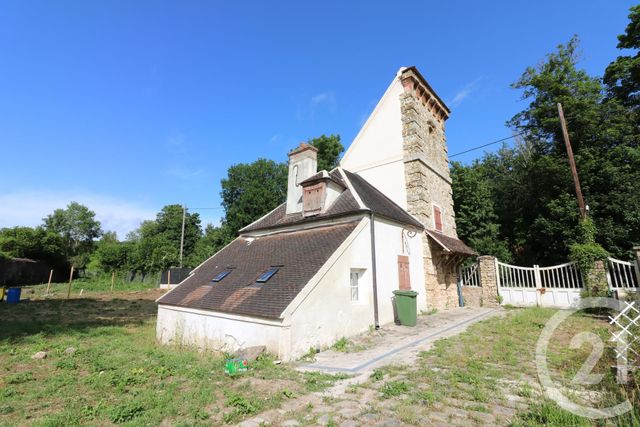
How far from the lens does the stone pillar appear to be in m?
15.2

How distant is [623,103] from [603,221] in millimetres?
8959

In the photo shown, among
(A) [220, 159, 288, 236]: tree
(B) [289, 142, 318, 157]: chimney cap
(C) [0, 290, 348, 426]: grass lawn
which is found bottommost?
(C) [0, 290, 348, 426]: grass lawn

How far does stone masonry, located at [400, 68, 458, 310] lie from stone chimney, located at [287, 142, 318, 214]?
487cm

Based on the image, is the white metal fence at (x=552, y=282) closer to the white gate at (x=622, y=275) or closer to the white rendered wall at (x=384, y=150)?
the white gate at (x=622, y=275)

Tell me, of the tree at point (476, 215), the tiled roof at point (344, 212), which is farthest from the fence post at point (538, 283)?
the tree at point (476, 215)

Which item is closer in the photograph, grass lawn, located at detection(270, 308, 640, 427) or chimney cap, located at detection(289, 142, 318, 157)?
grass lawn, located at detection(270, 308, 640, 427)

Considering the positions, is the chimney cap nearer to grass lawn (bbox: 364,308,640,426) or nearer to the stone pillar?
grass lawn (bbox: 364,308,640,426)

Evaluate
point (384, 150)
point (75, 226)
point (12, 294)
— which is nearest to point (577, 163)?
point (384, 150)

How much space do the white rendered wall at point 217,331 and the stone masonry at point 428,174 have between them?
28.4 feet

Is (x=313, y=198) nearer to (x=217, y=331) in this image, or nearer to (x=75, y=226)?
(x=217, y=331)

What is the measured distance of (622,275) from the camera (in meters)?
12.3

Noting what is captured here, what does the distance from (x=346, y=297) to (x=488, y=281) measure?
10713 millimetres

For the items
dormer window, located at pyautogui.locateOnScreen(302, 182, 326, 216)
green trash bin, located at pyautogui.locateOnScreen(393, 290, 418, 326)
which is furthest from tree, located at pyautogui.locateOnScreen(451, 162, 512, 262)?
dormer window, located at pyautogui.locateOnScreen(302, 182, 326, 216)

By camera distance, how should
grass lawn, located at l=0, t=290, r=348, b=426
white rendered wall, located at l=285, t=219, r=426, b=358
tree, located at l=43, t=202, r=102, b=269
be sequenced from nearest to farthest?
grass lawn, located at l=0, t=290, r=348, b=426
white rendered wall, located at l=285, t=219, r=426, b=358
tree, located at l=43, t=202, r=102, b=269
